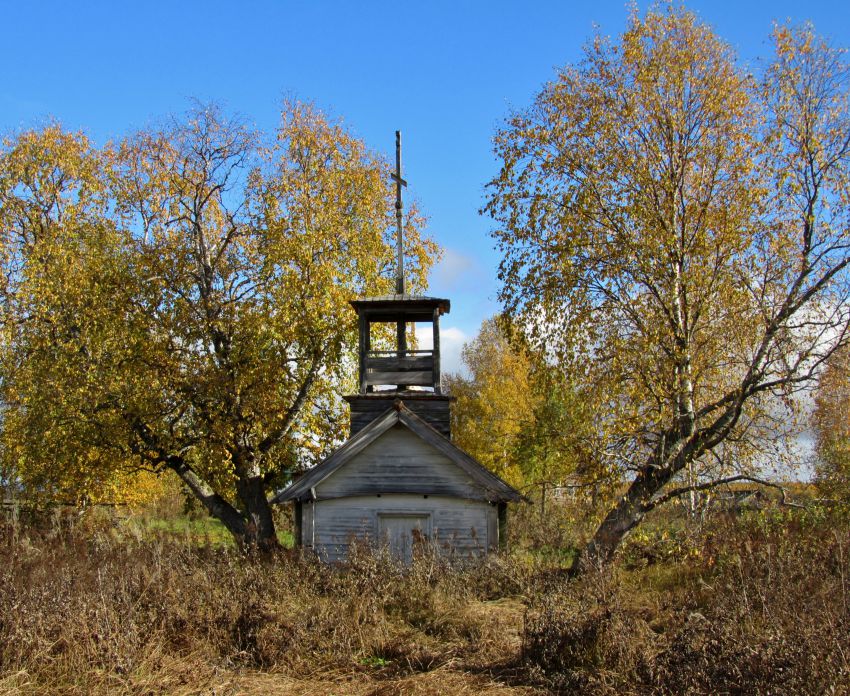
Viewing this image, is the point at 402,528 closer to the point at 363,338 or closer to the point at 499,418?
the point at 363,338

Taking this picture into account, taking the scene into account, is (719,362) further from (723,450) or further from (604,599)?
(604,599)

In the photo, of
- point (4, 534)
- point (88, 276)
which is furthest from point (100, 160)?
point (4, 534)

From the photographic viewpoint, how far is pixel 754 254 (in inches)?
491

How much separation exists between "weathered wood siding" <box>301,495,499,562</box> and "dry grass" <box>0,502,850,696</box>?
14.1 ft

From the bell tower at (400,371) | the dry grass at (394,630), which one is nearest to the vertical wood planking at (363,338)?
the bell tower at (400,371)

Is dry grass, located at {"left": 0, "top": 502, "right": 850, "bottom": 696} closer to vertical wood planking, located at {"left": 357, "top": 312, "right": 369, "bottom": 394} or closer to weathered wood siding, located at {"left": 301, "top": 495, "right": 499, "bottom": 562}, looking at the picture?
weathered wood siding, located at {"left": 301, "top": 495, "right": 499, "bottom": 562}

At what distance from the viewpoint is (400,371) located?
692 inches

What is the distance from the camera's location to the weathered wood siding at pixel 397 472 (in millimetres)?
15711

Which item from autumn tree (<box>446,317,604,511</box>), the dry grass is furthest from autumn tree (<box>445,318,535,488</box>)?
the dry grass

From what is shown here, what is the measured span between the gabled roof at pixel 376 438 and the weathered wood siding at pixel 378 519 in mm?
533

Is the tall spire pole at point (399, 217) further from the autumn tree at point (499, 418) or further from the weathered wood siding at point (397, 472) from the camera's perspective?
the autumn tree at point (499, 418)

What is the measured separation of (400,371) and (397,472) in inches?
106

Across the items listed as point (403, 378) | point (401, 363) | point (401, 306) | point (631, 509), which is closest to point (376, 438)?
point (403, 378)

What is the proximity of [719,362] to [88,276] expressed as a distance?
14934mm
